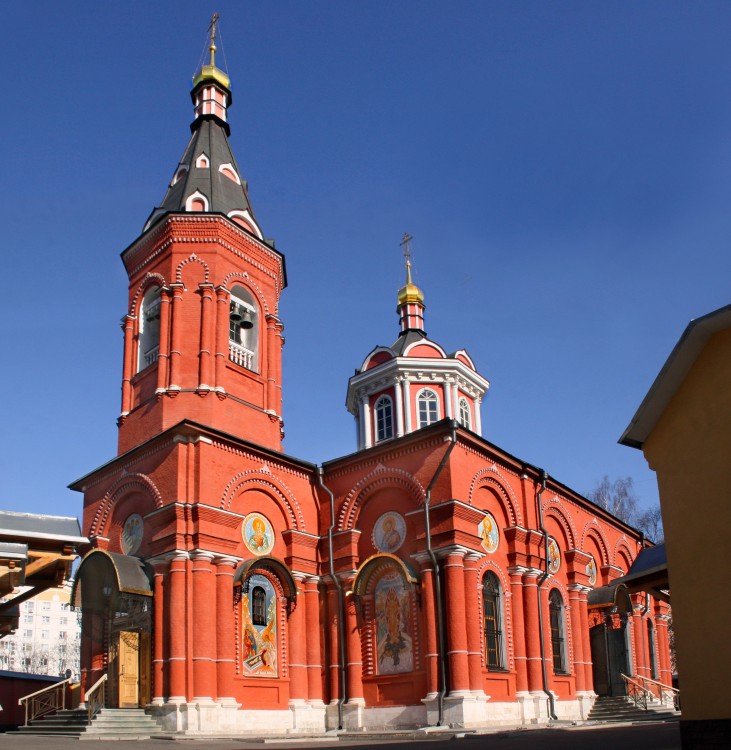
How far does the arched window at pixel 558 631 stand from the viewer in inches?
817

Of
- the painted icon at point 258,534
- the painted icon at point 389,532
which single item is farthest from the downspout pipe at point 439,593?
the painted icon at point 258,534

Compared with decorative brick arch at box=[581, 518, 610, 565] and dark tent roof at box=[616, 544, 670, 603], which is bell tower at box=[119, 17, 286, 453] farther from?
dark tent roof at box=[616, 544, 670, 603]

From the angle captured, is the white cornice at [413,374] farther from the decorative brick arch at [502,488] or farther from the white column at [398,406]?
the decorative brick arch at [502,488]

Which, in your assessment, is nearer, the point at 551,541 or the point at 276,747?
the point at 276,747

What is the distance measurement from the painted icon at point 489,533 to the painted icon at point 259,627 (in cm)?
482

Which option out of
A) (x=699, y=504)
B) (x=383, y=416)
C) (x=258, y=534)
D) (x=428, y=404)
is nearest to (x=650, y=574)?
(x=699, y=504)

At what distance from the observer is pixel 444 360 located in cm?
2559

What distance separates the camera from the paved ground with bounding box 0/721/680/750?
482 inches

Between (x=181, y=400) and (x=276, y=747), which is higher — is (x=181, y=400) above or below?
above

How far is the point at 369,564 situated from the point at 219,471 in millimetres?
3830

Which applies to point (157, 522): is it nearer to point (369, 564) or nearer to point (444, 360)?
point (369, 564)

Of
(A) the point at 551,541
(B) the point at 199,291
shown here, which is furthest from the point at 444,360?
(B) the point at 199,291

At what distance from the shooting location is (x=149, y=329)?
2166 cm

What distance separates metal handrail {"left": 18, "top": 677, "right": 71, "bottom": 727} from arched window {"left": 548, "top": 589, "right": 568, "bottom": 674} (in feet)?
37.7
